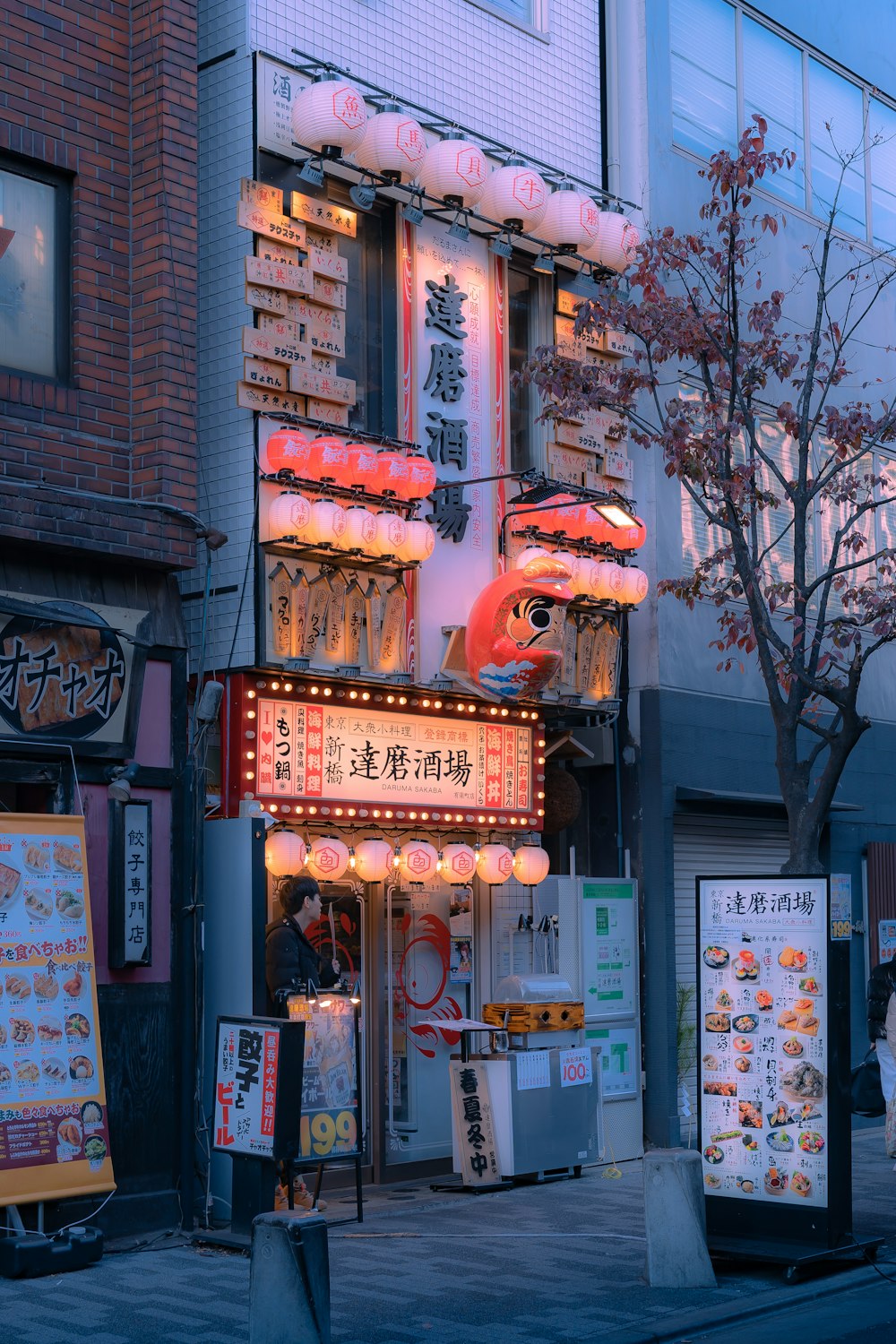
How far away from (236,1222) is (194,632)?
449 centimetres

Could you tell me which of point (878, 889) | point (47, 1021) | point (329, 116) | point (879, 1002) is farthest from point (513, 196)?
point (878, 889)

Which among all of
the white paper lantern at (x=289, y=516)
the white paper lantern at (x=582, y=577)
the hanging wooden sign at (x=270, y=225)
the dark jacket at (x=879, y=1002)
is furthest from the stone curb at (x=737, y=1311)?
the hanging wooden sign at (x=270, y=225)

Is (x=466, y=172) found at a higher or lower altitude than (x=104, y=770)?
higher

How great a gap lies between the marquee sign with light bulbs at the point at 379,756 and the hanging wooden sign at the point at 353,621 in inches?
12.4

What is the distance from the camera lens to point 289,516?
12.3m

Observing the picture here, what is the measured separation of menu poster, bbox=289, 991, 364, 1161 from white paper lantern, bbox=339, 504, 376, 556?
3.37 meters

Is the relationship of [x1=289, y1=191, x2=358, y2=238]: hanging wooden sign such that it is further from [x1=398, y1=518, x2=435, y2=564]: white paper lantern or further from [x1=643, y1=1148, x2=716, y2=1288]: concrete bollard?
[x1=643, y1=1148, x2=716, y2=1288]: concrete bollard

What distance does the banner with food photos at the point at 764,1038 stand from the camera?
33.1 feet

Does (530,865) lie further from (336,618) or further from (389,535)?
(389,535)

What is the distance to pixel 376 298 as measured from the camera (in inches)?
556

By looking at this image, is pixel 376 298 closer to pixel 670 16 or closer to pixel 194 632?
pixel 194 632

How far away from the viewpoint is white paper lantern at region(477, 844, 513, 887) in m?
14.3

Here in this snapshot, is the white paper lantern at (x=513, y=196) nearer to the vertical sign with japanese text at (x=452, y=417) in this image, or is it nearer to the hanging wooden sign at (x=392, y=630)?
the vertical sign with japanese text at (x=452, y=417)

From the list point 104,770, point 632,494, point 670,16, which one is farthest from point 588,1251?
point 670,16
